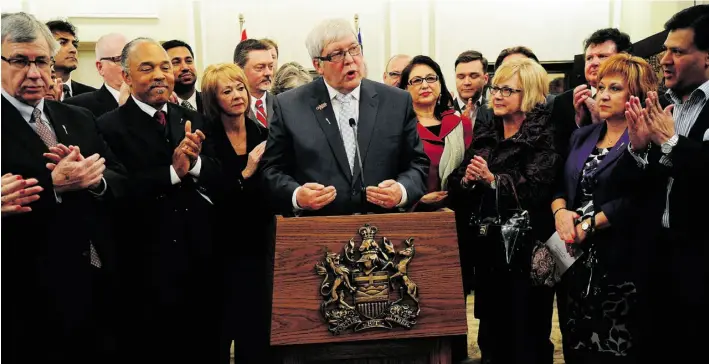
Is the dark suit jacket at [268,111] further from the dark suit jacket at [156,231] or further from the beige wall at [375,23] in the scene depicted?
the beige wall at [375,23]

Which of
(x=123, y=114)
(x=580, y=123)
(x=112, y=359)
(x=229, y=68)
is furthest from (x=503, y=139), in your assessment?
(x=112, y=359)

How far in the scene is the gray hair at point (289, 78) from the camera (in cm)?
423

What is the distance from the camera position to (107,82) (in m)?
3.82

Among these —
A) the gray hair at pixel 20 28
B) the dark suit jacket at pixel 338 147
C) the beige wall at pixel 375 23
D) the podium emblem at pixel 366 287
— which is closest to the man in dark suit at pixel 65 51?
the gray hair at pixel 20 28

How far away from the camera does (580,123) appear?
351 centimetres

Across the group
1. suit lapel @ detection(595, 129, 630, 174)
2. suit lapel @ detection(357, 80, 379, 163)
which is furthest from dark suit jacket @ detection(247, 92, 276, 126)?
suit lapel @ detection(595, 129, 630, 174)

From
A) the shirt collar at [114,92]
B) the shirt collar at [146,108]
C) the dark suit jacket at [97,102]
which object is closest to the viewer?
the shirt collar at [146,108]

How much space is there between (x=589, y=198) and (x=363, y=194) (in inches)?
41.5

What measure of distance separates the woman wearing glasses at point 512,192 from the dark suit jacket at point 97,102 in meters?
1.73

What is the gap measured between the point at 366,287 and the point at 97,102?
6.19 feet

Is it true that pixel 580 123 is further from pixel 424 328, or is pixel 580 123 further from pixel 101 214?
pixel 101 214

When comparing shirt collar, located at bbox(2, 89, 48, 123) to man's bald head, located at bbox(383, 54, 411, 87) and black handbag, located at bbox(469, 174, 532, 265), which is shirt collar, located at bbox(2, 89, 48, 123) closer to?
black handbag, located at bbox(469, 174, 532, 265)

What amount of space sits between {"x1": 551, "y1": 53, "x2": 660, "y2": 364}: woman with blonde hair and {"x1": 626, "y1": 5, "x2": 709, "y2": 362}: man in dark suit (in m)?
0.07

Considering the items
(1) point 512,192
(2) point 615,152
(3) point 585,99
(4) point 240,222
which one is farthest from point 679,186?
(4) point 240,222
